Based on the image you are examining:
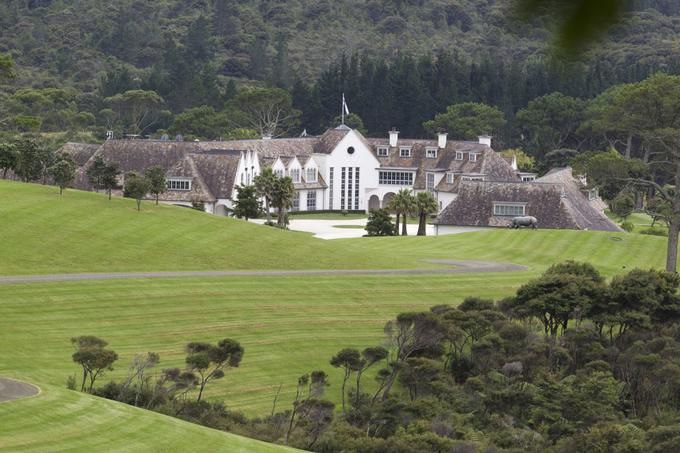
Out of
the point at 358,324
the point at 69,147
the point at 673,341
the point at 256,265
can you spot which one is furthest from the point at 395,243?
the point at 69,147

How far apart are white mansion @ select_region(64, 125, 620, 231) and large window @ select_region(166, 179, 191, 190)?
0.08m

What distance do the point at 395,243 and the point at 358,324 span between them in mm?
32370

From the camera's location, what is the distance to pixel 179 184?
404 feet

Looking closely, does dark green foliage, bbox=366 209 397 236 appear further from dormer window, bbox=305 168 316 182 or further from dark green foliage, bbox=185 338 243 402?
dark green foliage, bbox=185 338 243 402

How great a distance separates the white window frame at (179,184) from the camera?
12281 cm

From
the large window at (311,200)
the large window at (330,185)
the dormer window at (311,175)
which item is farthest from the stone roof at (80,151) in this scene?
the large window at (330,185)

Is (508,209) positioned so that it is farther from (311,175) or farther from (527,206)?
(311,175)

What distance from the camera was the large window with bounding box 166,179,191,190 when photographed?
123 meters

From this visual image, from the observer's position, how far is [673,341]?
6234 cm

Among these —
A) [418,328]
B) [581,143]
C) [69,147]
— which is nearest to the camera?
[418,328]

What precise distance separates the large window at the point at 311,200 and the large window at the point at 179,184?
21838mm

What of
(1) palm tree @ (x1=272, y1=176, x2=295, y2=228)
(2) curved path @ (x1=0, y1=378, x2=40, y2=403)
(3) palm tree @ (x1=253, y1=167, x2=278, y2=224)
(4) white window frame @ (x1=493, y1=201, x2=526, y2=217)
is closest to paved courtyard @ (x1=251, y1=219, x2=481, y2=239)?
A: (4) white window frame @ (x1=493, y1=201, x2=526, y2=217)

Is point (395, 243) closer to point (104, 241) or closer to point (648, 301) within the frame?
point (104, 241)

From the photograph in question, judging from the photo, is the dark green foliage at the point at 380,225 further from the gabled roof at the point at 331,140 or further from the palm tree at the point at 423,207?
the gabled roof at the point at 331,140
